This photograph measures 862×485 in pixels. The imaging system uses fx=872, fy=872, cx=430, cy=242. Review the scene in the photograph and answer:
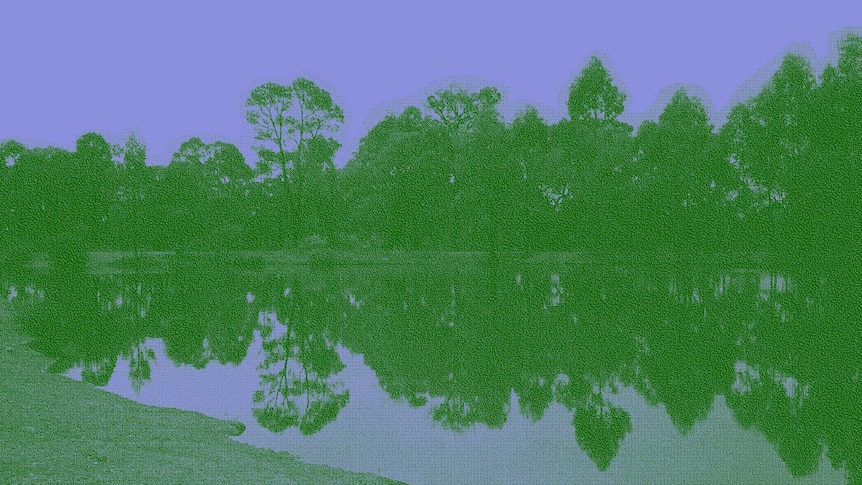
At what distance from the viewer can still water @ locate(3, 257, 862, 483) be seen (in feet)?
40.7

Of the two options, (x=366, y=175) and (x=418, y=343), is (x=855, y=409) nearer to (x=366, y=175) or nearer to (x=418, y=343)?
(x=418, y=343)

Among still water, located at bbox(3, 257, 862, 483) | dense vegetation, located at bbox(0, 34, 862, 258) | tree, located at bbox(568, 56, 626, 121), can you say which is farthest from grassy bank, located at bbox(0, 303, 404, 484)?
tree, located at bbox(568, 56, 626, 121)

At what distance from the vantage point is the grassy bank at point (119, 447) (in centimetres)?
962

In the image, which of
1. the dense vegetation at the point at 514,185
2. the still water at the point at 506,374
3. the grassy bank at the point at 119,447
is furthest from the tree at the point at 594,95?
the grassy bank at the point at 119,447

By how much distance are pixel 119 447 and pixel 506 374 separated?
8.98 metres

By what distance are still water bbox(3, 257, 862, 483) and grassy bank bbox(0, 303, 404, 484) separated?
3.03ft

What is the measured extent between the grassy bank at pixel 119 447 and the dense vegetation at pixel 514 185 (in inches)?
1794

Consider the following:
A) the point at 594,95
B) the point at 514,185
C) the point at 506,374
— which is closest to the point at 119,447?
the point at 506,374

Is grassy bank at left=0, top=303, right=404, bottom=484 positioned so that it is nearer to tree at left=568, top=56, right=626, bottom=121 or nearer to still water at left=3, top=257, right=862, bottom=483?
still water at left=3, top=257, right=862, bottom=483

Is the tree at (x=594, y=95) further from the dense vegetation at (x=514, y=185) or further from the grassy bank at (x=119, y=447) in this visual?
the grassy bank at (x=119, y=447)

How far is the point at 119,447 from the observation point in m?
10.9

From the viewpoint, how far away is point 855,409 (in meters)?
14.6

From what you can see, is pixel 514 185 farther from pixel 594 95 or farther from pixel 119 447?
pixel 119 447

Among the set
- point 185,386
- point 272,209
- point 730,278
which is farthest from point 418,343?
point 272,209
